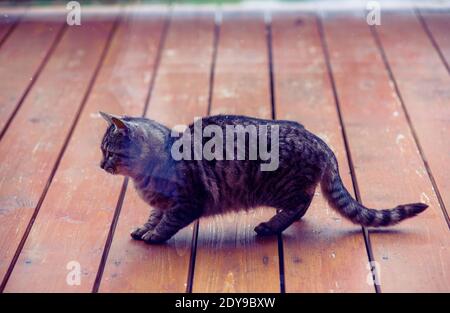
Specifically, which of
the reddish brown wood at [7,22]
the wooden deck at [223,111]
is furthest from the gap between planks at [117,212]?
the reddish brown wood at [7,22]

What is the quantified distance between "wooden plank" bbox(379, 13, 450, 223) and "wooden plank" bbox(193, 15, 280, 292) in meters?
0.61

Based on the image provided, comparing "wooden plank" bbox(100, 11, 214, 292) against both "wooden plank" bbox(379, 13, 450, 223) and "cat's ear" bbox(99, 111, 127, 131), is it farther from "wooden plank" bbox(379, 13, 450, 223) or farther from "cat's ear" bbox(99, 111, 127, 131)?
"wooden plank" bbox(379, 13, 450, 223)

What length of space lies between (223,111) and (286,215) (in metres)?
0.95

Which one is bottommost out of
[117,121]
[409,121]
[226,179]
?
[409,121]

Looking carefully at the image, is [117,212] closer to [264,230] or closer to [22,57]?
[264,230]

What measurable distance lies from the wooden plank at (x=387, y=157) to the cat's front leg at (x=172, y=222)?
571 millimetres

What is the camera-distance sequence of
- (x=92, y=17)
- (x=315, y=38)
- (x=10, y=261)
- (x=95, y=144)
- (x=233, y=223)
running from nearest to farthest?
(x=10, y=261)
(x=233, y=223)
(x=95, y=144)
(x=315, y=38)
(x=92, y=17)

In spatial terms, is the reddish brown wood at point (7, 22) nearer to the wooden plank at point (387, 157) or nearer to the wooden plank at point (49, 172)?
the wooden plank at point (49, 172)

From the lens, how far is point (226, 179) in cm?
260

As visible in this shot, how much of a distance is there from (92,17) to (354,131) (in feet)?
5.93

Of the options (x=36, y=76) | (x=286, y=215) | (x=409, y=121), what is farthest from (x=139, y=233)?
(x=36, y=76)
